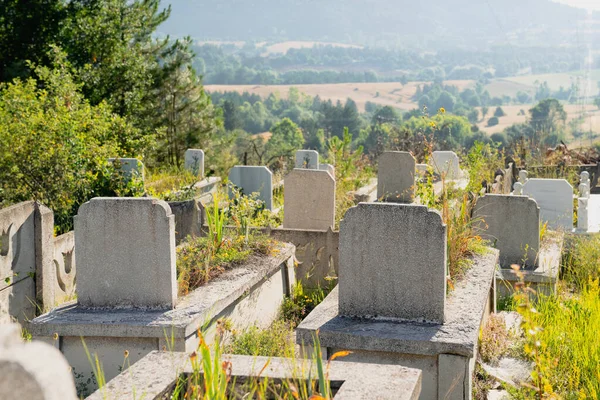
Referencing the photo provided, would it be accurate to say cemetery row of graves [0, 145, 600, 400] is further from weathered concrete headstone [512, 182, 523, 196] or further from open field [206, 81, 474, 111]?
open field [206, 81, 474, 111]

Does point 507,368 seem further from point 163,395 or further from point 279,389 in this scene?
point 163,395

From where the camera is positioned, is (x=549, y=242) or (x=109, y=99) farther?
(x=109, y=99)

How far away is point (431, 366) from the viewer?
5.02m

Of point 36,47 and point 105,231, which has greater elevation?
point 36,47

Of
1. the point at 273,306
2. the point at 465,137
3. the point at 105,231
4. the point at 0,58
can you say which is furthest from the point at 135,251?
the point at 465,137

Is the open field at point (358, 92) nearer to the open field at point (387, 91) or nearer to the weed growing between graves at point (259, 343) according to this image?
the open field at point (387, 91)

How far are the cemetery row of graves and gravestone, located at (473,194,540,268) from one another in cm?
2

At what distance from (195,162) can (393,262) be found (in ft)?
40.6

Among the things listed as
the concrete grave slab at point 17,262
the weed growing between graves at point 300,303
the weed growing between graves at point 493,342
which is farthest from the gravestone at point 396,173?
the concrete grave slab at point 17,262

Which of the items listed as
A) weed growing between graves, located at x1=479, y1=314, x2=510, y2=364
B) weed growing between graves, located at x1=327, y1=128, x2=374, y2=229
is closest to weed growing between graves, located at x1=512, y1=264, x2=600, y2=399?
weed growing between graves, located at x1=479, y1=314, x2=510, y2=364

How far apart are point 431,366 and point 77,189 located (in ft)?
20.9

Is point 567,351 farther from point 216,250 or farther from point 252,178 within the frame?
point 252,178

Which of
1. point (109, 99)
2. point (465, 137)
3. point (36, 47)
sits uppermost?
point (36, 47)

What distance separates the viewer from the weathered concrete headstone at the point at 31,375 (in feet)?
6.09
